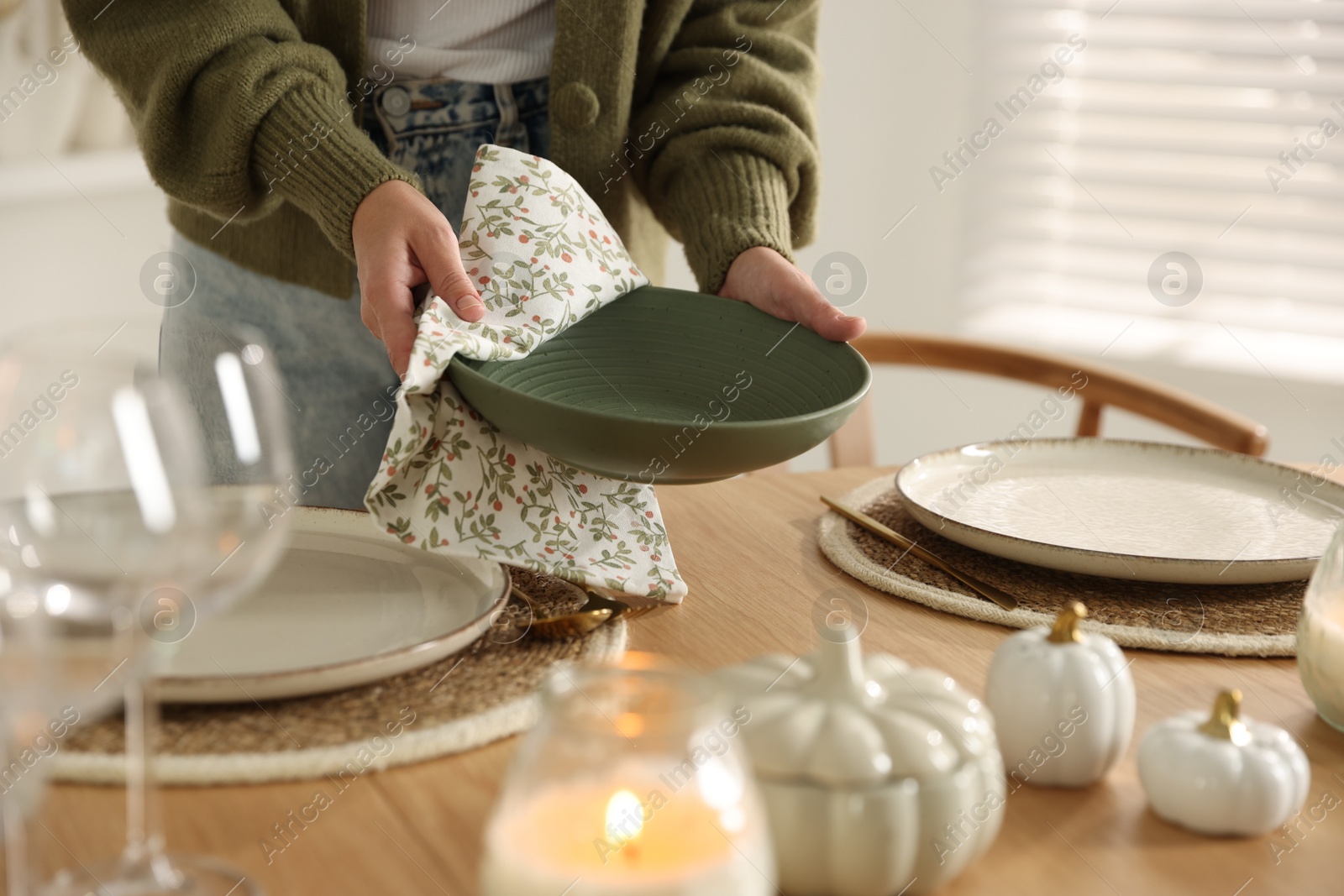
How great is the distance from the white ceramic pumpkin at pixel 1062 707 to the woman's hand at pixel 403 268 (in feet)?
1.25

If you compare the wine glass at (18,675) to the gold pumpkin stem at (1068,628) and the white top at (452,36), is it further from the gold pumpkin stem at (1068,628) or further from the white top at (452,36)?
the white top at (452,36)

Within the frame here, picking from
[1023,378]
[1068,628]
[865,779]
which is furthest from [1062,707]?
[1023,378]

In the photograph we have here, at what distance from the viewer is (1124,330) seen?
235cm

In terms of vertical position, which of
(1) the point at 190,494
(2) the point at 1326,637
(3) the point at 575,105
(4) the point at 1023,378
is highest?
(3) the point at 575,105

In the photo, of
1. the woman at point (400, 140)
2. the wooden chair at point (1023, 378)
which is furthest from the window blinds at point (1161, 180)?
the woman at point (400, 140)

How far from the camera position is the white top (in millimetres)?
1073

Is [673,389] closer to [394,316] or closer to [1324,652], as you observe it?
[394,316]

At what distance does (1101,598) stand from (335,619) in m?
0.48

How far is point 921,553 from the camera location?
87 cm

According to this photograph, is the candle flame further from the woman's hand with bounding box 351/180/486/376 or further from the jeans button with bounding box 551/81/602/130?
the jeans button with bounding box 551/81/602/130

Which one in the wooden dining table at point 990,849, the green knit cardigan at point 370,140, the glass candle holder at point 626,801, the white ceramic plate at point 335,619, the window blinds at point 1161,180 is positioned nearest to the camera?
the glass candle holder at point 626,801

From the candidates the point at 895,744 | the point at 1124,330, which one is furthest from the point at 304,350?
the point at 1124,330

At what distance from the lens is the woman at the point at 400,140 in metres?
0.93

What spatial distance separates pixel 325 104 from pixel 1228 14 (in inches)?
70.0
